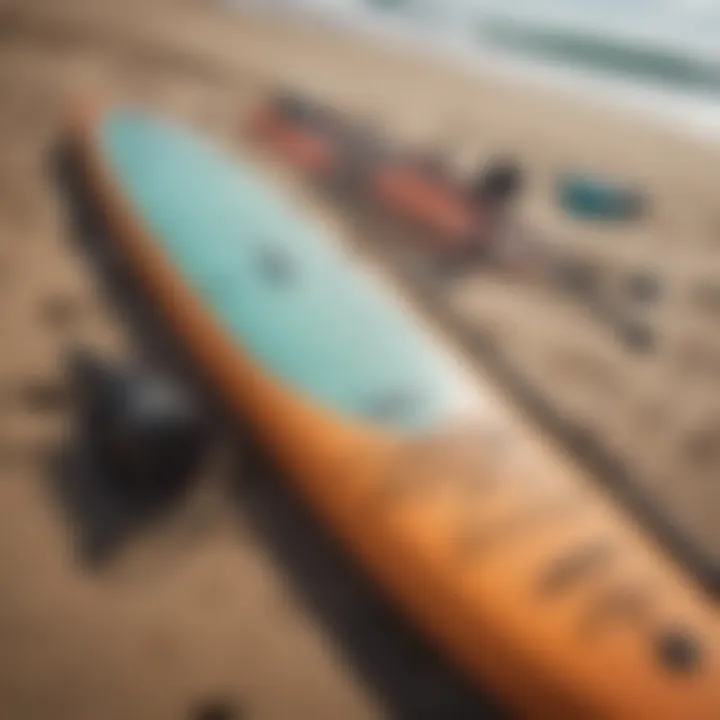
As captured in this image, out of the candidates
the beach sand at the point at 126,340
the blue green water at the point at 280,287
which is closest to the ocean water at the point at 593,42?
the beach sand at the point at 126,340

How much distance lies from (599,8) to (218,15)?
533mm

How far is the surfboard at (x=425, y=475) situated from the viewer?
556mm

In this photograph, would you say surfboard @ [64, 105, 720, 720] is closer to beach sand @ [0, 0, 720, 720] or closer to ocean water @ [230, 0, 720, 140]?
beach sand @ [0, 0, 720, 720]

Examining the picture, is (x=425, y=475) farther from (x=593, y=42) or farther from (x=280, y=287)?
(x=593, y=42)

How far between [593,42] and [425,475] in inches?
32.7

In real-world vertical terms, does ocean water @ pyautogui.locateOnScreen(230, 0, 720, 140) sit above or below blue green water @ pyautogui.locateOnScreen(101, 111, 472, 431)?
above

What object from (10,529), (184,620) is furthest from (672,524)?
(10,529)

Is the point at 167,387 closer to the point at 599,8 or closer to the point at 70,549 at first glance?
the point at 70,549

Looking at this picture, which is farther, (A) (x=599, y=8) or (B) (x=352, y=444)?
(A) (x=599, y=8)

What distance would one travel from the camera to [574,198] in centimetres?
101

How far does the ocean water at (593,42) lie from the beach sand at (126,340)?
48 mm

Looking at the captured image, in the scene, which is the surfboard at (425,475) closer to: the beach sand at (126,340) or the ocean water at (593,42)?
the beach sand at (126,340)

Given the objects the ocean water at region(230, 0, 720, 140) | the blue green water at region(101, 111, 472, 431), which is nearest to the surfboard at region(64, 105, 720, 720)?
the blue green water at region(101, 111, 472, 431)

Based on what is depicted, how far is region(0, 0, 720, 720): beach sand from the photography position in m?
0.60
